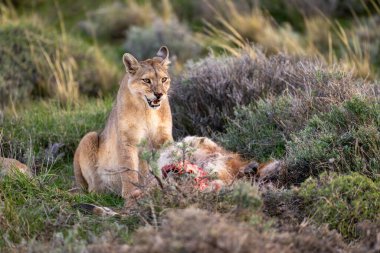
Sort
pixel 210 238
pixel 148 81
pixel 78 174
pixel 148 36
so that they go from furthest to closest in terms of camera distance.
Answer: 1. pixel 148 36
2. pixel 78 174
3. pixel 148 81
4. pixel 210 238

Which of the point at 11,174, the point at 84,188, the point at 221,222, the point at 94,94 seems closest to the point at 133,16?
the point at 94,94

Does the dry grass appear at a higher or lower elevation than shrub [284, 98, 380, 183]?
lower

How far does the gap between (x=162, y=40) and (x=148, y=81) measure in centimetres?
727

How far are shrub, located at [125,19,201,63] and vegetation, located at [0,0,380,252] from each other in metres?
0.03

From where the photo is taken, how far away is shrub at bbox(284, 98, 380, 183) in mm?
6328

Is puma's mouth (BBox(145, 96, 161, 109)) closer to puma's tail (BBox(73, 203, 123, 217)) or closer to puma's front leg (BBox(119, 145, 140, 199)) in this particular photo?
puma's front leg (BBox(119, 145, 140, 199))

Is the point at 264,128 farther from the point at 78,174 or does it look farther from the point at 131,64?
the point at 78,174

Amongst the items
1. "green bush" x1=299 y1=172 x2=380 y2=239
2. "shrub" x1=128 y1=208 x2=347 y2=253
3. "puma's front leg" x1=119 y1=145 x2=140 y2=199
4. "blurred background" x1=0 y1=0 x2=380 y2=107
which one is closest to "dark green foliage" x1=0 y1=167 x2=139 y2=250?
"puma's front leg" x1=119 y1=145 x2=140 y2=199

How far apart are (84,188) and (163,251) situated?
11.9ft

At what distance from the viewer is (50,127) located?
9289mm

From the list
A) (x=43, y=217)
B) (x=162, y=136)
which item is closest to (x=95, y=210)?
(x=43, y=217)

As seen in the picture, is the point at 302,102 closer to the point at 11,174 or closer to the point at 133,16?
the point at 11,174

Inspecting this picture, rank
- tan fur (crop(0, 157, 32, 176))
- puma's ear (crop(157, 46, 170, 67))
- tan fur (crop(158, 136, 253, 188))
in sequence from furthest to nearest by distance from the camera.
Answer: puma's ear (crop(157, 46, 170, 67)), tan fur (crop(158, 136, 253, 188)), tan fur (crop(0, 157, 32, 176))

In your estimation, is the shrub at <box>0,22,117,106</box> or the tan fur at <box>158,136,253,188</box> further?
the shrub at <box>0,22,117,106</box>
